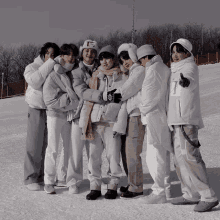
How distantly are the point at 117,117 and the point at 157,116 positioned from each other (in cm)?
55

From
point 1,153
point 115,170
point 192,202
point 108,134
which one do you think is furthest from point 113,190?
point 1,153

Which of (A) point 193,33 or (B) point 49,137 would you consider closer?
(B) point 49,137

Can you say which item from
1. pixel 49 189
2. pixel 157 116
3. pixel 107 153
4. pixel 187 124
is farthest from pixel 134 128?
pixel 49 189

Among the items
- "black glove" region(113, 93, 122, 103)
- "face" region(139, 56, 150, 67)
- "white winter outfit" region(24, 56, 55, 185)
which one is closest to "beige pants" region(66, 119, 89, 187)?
"white winter outfit" region(24, 56, 55, 185)

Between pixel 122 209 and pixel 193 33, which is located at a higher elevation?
pixel 193 33

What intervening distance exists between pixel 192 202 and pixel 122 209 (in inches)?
33.1

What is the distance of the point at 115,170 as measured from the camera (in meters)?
4.05

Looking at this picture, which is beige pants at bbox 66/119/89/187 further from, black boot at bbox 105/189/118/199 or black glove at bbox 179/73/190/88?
black glove at bbox 179/73/190/88

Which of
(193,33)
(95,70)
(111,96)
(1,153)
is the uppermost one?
(193,33)

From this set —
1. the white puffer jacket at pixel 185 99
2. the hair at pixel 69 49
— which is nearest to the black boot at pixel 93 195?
the white puffer jacket at pixel 185 99

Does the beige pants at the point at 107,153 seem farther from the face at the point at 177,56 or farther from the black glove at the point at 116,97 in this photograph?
the face at the point at 177,56

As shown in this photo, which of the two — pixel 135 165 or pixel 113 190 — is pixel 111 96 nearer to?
pixel 135 165

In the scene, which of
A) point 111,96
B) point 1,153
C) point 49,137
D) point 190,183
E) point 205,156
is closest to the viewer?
point 190,183

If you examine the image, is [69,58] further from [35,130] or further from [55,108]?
[35,130]
